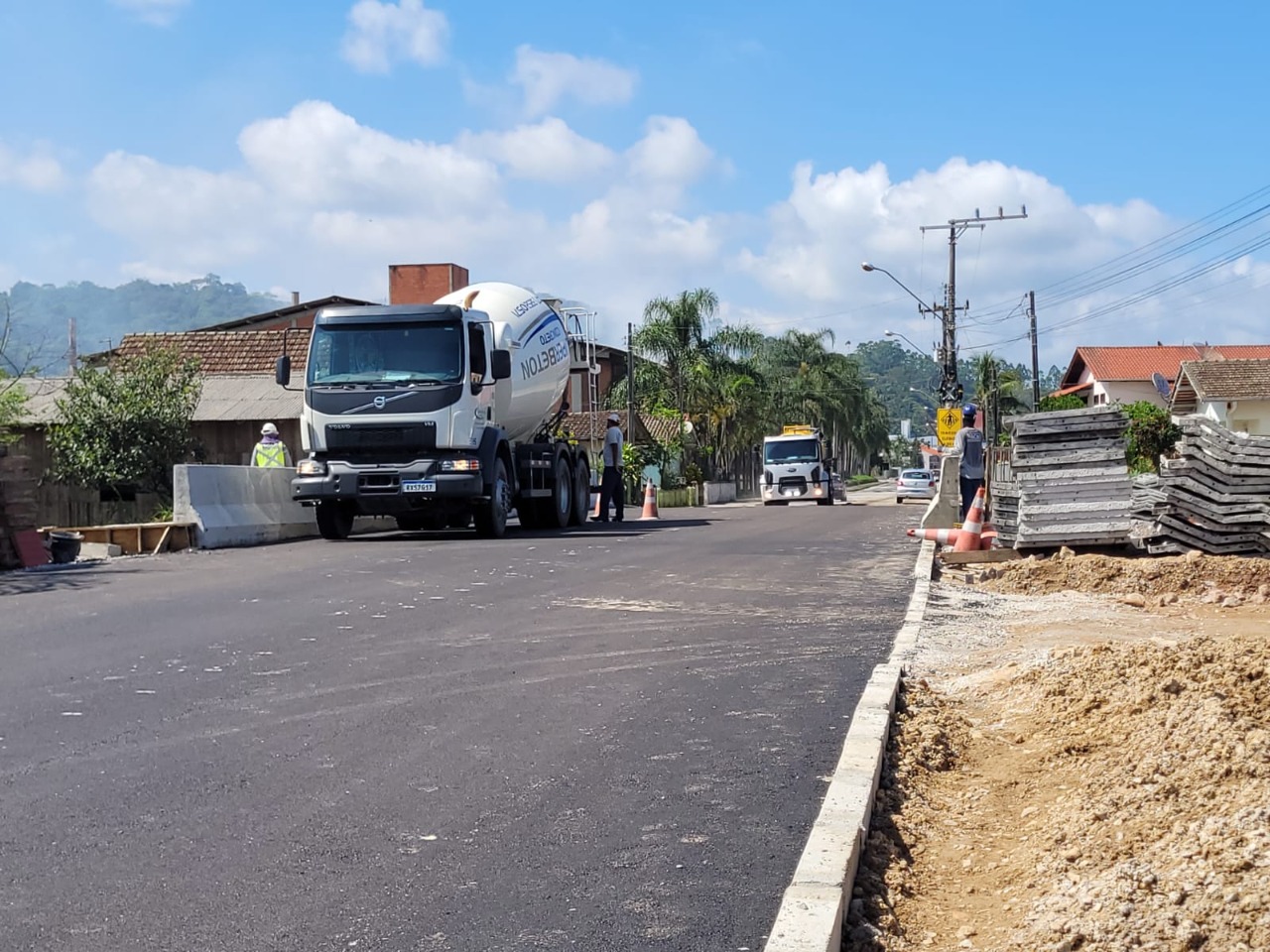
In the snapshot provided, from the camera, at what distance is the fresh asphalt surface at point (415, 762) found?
3.96 metres

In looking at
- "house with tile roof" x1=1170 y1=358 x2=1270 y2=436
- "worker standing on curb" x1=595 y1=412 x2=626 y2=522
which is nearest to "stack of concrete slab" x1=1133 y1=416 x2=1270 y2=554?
"worker standing on curb" x1=595 y1=412 x2=626 y2=522

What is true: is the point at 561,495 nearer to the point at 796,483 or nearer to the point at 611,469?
the point at 611,469

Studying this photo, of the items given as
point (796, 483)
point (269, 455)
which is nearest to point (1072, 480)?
point (269, 455)

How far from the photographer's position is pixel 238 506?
1886 centimetres

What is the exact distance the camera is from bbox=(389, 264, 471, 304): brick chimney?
3400 centimetres

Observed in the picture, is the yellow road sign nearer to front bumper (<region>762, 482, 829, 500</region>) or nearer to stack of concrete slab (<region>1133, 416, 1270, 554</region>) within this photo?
front bumper (<region>762, 482, 829, 500</region>)

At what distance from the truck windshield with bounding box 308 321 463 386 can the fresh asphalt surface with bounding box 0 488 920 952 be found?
6.46 m

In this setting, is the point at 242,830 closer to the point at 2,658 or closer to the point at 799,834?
the point at 799,834

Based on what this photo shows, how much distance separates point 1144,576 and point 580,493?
12.0 metres

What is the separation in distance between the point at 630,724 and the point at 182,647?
3.64 meters

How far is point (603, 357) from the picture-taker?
6006 centimetres

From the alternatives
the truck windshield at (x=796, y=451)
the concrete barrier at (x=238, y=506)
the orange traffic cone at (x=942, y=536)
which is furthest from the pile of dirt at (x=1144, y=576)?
the truck windshield at (x=796, y=451)

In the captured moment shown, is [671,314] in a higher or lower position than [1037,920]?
higher

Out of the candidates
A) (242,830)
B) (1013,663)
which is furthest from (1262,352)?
(242,830)
